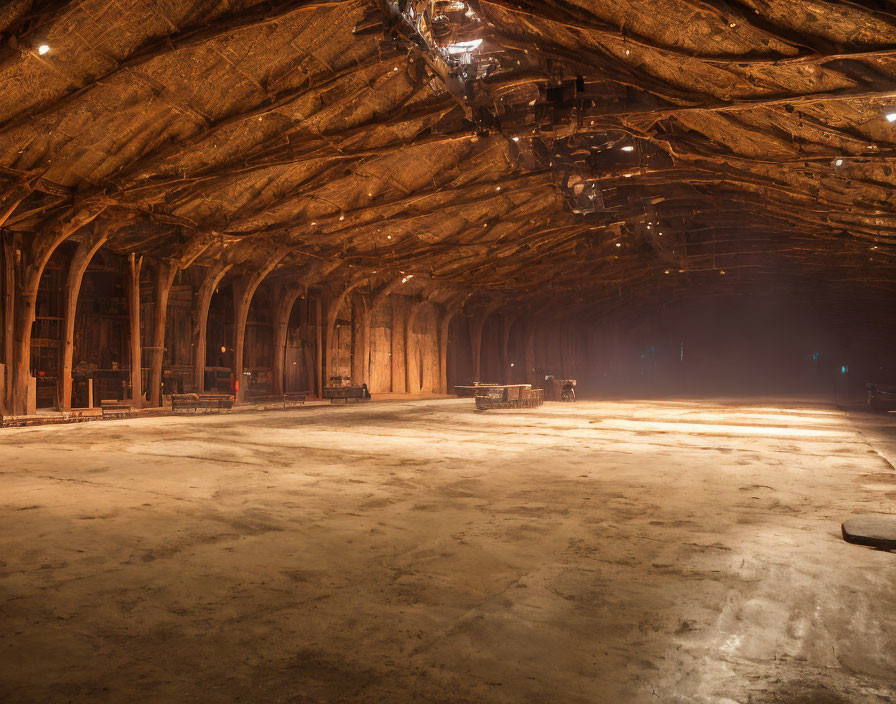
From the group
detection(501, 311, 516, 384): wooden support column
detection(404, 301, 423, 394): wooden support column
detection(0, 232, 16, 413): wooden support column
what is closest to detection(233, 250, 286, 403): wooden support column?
detection(0, 232, 16, 413): wooden support column

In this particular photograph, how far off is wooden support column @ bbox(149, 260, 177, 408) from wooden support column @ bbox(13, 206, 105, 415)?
10.4 ft

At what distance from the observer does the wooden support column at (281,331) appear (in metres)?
24.3

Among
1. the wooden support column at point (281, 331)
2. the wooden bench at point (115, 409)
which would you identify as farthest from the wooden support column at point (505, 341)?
the wooden bench at point (115, 409)

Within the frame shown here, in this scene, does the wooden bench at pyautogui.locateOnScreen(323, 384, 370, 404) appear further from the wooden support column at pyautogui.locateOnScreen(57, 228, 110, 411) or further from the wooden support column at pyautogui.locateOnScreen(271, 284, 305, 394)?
the wooden support column at pyautogui.locateOnScreen(57, 228, 110, 411)

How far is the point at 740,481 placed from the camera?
767 centimetres

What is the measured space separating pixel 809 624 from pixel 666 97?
36.7 ft

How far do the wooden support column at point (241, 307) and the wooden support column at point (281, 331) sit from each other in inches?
65.1

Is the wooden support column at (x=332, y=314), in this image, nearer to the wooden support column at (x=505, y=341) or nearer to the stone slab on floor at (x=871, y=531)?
the wooden support column at (x=505, y=341)

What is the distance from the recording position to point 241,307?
73.3 feet

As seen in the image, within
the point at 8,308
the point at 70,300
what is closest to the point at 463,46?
the point at 70,300

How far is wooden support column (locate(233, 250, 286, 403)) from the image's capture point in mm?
21781

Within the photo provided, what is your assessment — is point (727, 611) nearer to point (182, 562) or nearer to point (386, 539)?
point (386, 539)

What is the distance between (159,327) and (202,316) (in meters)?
1.85

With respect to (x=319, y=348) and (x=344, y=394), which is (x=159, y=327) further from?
(x=319, y=348)
